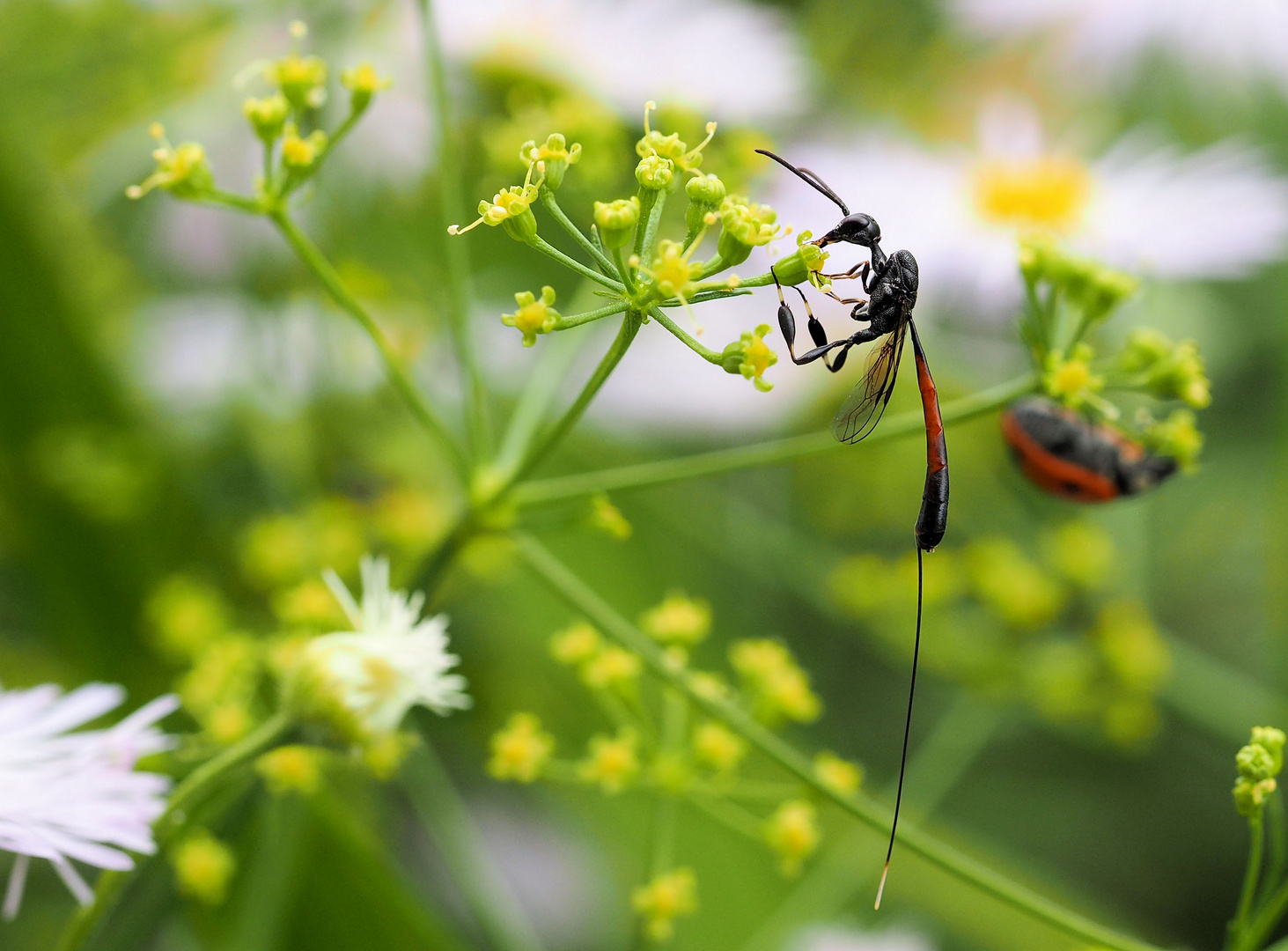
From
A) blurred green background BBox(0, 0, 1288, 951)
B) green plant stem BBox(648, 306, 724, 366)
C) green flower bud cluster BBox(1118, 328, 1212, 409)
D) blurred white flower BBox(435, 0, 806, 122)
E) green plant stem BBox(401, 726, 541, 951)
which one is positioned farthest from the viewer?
blurred white flower BBox(435, 0, 806, 122)

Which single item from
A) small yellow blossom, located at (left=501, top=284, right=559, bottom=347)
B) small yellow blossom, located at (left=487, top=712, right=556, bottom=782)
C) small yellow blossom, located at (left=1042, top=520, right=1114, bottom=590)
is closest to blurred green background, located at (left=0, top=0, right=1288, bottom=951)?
small yellow blossom, located at (left=1042, top=520, right=1114, bottom=590)

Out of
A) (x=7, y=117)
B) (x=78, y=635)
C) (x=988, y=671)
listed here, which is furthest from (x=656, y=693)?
(x=7, y=117)

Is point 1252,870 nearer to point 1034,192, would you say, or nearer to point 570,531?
point 570,531

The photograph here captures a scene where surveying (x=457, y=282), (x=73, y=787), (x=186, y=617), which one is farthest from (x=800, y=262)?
(x=186, y=617)

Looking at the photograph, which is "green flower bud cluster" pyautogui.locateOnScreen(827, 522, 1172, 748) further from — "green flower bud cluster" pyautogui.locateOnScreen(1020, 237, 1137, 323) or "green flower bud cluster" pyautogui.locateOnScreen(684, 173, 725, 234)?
"green flower bud cluster" pyautogui.locateOnScreen(684, 173, 725, 234)

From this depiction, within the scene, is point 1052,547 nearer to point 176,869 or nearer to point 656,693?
point 656,693
